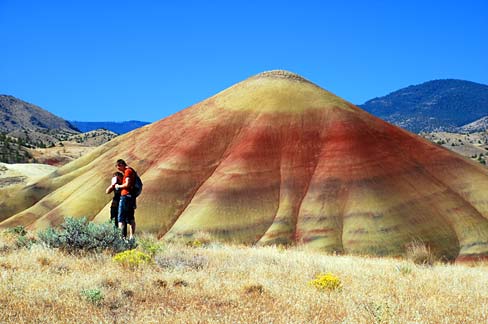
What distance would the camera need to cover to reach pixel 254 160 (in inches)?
1170

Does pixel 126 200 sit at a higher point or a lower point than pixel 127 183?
lower

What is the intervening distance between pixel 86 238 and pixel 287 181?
16717 millimetres

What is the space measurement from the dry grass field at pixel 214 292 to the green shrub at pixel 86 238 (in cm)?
45

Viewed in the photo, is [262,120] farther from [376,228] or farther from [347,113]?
[376,228]

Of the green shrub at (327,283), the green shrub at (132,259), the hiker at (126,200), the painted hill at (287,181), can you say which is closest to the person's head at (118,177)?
the hiker at (126,200)

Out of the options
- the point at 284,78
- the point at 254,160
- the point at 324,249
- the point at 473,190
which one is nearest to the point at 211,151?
the point at 254,160

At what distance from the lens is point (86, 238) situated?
509 inches

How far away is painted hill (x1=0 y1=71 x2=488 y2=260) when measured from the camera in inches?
992

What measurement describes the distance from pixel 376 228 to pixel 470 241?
429 cm

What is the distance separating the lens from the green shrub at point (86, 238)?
12.9m

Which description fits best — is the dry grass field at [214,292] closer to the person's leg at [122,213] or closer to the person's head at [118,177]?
the person's leg at [122,213]

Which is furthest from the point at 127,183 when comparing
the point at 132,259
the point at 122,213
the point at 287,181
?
the point at 287,181

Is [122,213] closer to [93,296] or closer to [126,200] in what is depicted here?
[126,200]

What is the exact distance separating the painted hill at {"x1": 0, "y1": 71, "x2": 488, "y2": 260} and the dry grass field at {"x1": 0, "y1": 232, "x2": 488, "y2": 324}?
501 inches
